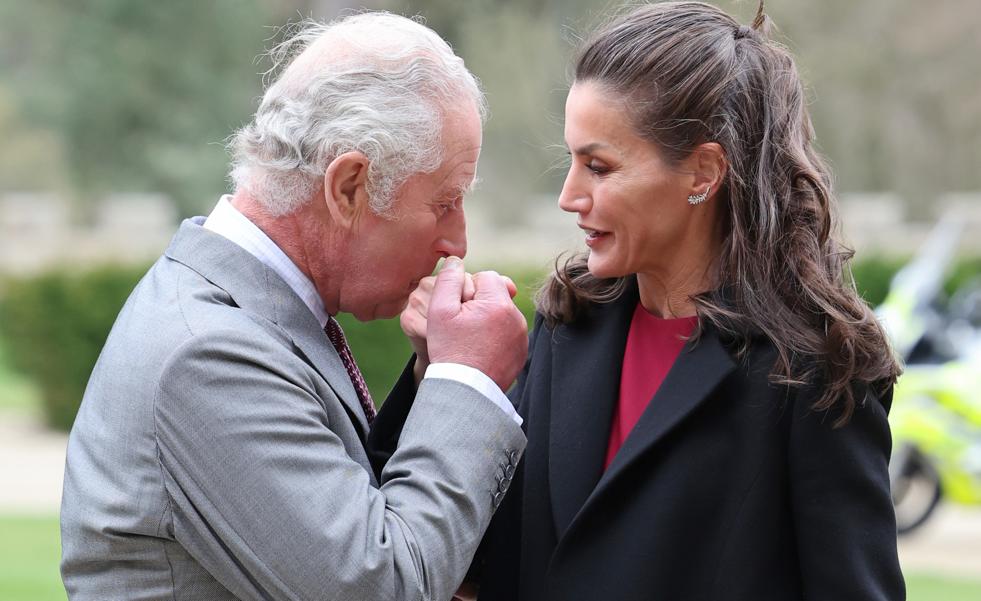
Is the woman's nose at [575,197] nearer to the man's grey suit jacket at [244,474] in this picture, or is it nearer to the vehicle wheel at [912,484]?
the man's grey suit jacket at [244,474]

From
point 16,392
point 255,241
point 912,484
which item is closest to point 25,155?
point 16,392

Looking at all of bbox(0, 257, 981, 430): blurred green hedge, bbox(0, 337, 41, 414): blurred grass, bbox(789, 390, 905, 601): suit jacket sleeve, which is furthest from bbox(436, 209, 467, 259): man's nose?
bbox(0, 337, 41, 414): blurred grass

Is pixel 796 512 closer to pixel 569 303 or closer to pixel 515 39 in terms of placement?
pixel 569 303

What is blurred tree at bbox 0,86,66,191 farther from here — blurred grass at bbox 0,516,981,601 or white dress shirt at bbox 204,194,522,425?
white dress shirt at bbox 204,194,522,425

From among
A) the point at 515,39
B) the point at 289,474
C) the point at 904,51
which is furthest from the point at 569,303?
the point at 904,51

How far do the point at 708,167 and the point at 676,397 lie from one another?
411 mm

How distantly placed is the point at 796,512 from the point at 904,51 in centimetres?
1769

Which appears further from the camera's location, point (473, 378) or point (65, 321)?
point (65, 321)

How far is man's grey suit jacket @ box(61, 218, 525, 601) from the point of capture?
1.82 meters

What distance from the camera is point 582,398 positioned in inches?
91.9

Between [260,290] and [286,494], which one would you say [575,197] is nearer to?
[260,290]

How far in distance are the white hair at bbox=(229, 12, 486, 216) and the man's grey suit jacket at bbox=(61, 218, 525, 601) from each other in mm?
221

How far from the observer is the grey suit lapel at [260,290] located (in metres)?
2.07

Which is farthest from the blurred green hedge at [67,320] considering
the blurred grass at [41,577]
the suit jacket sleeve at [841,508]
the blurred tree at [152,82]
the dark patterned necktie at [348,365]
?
the suit jacket sleeve at [841,508]
